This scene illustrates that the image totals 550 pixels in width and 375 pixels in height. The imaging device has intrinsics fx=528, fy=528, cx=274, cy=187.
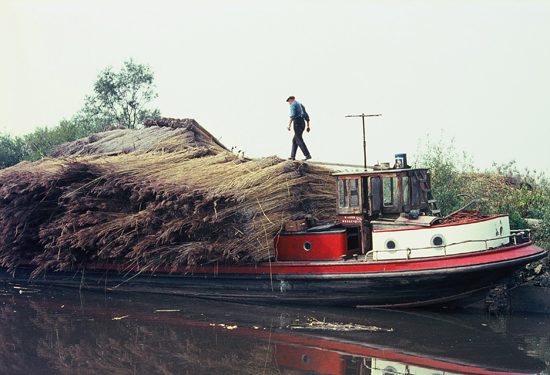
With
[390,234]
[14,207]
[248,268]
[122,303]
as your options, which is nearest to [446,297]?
[390,234]

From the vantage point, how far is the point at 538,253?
9039 mm

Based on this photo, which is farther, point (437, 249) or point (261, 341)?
point (437, 249)

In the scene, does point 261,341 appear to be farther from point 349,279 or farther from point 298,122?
point 298,122

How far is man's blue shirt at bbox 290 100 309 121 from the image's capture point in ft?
40.5

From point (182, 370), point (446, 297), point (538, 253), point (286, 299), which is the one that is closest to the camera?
point (182, 370)

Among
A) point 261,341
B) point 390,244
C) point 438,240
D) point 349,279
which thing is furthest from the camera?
point 349,279

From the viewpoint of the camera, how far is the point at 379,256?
389 inches

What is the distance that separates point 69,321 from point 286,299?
4.10 m

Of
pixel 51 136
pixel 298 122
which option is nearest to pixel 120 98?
pixel 51 136

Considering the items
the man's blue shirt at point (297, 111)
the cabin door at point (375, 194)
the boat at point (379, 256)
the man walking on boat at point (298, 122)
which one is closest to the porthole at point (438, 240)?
the boat at point (379, 256)

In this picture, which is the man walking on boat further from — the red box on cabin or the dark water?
the dark water

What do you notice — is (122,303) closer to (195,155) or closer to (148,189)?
(148,189)

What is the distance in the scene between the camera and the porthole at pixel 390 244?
9820 mm

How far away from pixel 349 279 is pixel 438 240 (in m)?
1.80
